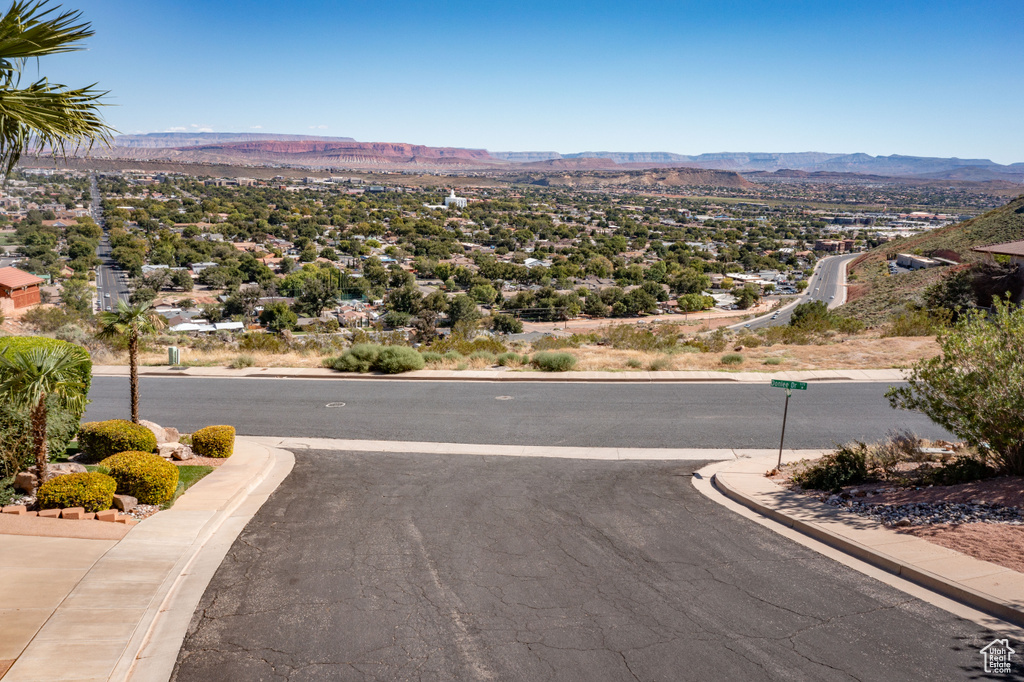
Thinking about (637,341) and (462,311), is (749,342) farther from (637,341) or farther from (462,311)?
(462,311)

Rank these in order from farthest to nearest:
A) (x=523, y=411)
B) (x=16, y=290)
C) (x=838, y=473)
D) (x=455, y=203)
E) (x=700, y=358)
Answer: (x=455, y=203) → (x=16, y=290) → (x=700, y=358) → (x=523, y=411) → (x=838, y=473)

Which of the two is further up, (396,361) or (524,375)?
(396,361)

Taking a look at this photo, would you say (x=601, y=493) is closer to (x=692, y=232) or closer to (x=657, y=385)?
(x=657, y=385)

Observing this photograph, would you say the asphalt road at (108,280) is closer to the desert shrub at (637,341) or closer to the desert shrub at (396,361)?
the desert shrub at (396,361)

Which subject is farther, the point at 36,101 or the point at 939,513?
the point at 939,513

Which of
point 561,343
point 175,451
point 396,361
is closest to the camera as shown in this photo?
point 175,451

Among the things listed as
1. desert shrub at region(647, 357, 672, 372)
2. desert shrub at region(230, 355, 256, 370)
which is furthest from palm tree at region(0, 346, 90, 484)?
desert shrub at region(647, 357, 672, 372)

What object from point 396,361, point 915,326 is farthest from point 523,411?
point 915,326

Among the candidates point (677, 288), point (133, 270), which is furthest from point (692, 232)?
point (133, 270)
